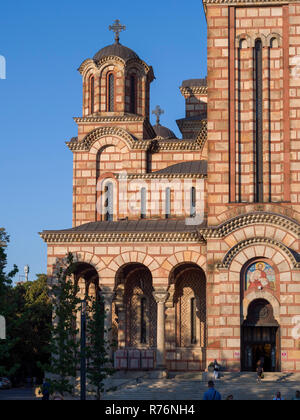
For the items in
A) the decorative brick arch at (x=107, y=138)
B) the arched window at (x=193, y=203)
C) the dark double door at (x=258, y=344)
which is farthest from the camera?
the decorative brick arch at (x=107, y=138)

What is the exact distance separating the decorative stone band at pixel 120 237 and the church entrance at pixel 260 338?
12.9 ft

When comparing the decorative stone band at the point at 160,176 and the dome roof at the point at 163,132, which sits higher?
the dome roof at the point at 163,132

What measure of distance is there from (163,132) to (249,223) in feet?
70.7

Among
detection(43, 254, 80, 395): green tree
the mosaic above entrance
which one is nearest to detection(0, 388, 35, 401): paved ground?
detection(43, 254, 80, 395): green tree

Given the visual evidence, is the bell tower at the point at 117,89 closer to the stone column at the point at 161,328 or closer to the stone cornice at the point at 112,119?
the stone cornice at the point at 112,119

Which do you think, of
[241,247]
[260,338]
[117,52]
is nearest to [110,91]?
[117,52]

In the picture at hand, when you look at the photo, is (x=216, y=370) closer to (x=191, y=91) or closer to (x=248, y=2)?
(x=248, y=2)

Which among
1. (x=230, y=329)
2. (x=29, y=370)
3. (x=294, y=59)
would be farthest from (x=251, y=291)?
(x=29, y=370)

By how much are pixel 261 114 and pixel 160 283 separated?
849 centimetres

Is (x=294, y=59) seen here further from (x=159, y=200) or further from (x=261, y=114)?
(x=159, y=200)

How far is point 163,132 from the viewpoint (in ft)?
176

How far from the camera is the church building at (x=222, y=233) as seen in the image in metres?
33.0

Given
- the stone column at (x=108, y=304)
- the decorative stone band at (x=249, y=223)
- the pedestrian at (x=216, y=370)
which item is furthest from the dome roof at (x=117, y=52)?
the pedestrian at (x=216, y=370)

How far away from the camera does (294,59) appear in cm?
3456
